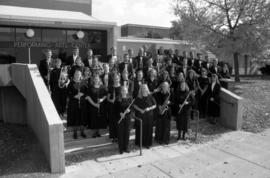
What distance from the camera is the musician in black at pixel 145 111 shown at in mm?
6871

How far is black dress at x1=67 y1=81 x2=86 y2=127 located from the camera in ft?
22.3

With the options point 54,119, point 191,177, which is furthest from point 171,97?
point 54,119

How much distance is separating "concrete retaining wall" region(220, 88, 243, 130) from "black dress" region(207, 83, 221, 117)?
145 millimetres

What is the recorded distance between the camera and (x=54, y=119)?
5590 mm

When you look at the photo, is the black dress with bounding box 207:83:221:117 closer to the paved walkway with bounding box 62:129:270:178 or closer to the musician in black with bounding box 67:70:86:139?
the paved walkway with bounding box 62:129:270:178

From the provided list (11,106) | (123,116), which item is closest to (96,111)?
(123,116)

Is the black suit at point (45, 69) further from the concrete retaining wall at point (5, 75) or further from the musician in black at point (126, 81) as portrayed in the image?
the concrete retaining wall at point (5, 75)

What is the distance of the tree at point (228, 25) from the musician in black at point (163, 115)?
28.7 ft

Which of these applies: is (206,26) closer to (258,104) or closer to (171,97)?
(258,104)

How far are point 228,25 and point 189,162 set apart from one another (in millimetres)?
11165

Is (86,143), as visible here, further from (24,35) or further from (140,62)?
(24,35)

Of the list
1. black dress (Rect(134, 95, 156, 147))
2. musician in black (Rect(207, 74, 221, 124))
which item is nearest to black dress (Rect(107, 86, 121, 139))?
black dress (Rect(134, 95, 156, 147))

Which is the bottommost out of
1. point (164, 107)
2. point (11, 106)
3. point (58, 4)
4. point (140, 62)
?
point (11, 106)

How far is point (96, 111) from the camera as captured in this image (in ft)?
22.6
